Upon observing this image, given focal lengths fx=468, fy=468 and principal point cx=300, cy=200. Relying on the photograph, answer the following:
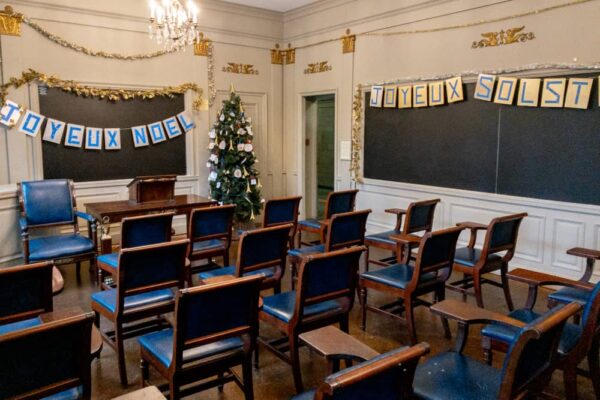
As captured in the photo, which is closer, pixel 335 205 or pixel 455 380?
pixel 455 380

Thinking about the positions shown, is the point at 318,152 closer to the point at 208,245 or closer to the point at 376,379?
the point at 208,245

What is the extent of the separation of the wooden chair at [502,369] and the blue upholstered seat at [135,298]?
5.53ft

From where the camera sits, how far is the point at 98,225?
4.77 m

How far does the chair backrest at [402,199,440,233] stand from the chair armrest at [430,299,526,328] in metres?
1.91

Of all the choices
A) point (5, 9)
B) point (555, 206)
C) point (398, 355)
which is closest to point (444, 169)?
point (555, 206)

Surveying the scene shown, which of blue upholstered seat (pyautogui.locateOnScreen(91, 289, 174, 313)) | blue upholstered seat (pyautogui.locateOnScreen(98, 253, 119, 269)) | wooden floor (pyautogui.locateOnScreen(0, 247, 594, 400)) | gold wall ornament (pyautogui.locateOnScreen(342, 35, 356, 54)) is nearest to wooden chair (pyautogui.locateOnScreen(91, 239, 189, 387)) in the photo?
blue upholstered seat (pyautogui.locateOnScreen(91, 289, 174, 313))

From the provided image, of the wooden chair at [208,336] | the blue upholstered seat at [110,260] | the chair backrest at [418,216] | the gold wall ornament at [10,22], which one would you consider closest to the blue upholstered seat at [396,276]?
the chair backrest at [418,216]

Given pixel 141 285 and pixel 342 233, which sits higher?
pixel 342 233

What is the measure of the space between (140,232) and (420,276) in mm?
2096

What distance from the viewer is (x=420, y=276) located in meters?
3.13

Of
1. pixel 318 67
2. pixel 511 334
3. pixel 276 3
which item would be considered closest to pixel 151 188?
pixel 318 67

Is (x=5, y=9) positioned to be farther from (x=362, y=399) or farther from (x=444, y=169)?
(x=362, y=399)

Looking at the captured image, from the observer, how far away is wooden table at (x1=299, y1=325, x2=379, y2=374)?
192 centimetres

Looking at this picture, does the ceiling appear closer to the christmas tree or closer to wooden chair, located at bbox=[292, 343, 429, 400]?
the christmas tree
